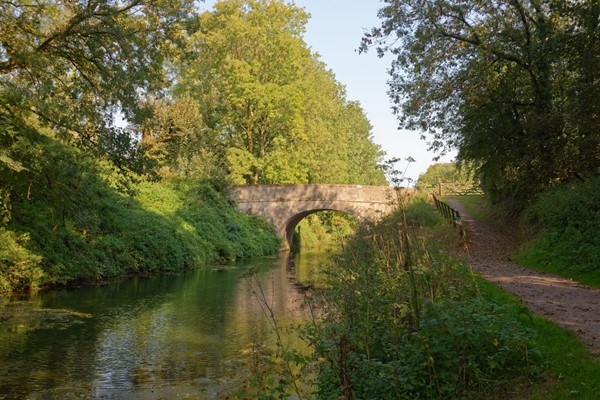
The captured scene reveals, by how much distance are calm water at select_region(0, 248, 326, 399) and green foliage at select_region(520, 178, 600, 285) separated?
6.29 metres

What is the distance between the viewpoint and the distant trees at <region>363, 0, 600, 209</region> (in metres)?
16.9

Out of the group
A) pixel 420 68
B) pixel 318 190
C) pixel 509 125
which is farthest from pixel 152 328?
pixel 318 190

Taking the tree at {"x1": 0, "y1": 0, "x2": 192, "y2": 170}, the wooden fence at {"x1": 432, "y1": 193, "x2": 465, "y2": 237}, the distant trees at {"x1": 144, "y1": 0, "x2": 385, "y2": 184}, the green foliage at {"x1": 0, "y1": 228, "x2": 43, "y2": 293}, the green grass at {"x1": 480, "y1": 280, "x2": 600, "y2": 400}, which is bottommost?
the green grass at {"x1": 480, "y1": 280, "x2": 600, "y2": 400}

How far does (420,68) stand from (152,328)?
40.0 ft

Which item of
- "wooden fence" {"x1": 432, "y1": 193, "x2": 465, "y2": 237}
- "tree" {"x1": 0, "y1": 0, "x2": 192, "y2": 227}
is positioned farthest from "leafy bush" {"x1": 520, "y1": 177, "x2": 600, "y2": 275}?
"tree" {"x1": 0, "y1": 0, "x2": 192, "y2": 227}

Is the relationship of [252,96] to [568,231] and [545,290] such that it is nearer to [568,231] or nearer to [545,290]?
[568,231]

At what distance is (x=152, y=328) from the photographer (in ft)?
36.6

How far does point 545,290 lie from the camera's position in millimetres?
10805

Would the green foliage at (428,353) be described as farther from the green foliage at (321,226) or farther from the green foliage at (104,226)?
the green foliage at (321,226)

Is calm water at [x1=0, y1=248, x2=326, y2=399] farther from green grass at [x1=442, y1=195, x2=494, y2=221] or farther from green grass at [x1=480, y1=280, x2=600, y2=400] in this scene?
green grass at [x1=442, y1=195, x2=494, y2=221]

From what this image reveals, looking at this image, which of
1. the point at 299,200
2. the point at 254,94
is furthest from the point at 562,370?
the point at 254,94

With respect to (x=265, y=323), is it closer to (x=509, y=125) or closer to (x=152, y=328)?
(x=152, y=328)

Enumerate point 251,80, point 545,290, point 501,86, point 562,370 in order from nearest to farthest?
1. point 562,370
2. point 545,290
3. point 501,86
4. point 251,80

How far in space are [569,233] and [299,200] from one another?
21795mm
